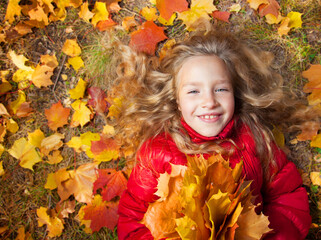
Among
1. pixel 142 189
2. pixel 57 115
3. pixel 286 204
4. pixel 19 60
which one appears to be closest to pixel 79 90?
pixel 57 115

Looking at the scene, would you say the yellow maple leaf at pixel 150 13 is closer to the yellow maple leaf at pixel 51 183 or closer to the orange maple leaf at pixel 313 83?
the orange maple leaf at pixel 313 83

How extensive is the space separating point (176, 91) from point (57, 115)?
3.43ft

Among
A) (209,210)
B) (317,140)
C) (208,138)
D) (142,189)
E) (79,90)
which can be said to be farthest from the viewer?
(79,90)

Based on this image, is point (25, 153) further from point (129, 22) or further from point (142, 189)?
point (129, 22)

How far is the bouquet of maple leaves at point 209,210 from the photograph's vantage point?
1203 millimetres

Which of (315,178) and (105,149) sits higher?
(315,178)

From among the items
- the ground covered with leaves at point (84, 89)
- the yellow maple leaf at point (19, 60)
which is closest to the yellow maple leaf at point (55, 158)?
the ground covered with leaves at point (84, 89)

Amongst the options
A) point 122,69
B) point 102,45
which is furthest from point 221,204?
point 102,45

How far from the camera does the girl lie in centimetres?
179

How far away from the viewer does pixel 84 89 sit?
239cm

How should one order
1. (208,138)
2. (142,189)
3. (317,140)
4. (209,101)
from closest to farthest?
(209,101) → (208,138) → (142,189) → (317,140)

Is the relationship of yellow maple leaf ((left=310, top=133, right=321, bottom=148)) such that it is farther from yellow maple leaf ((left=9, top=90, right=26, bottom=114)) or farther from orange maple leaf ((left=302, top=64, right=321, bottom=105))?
yellow maple leaf ((left=9, top=90, right=26, bottom=114))

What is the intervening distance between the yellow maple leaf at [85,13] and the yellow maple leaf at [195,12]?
733 millimetres

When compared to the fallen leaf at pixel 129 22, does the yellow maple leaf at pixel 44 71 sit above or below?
below
